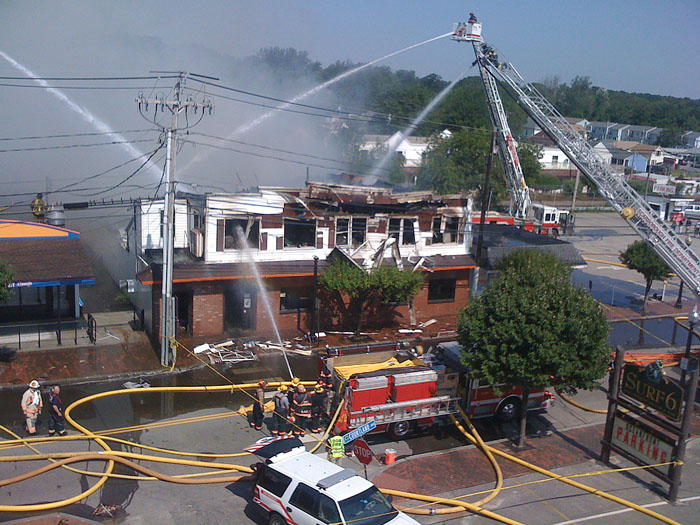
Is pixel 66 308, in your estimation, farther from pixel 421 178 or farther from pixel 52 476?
pixel 421 178

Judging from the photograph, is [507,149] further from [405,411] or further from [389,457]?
[389,457]

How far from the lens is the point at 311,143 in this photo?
5312cm

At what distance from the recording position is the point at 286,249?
23.7 metres

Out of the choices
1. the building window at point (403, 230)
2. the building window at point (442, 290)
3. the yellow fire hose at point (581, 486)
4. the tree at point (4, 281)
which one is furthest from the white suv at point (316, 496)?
the building window at point (442, 290)

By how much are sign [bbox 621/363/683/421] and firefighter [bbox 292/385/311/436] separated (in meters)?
7.43

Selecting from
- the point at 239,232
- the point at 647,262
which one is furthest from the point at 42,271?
the point at 647,262

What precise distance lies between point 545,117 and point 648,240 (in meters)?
7.79

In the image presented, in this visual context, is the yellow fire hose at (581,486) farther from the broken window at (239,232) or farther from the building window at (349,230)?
the broken window at (239,232)

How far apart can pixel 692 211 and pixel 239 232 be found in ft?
186

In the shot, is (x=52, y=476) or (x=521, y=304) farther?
(x=521, y=304)

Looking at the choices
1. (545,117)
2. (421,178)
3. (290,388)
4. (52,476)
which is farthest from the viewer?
(421,178)

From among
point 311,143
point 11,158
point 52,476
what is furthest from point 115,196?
point 52,476

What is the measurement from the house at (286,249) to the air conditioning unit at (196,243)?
4 cm

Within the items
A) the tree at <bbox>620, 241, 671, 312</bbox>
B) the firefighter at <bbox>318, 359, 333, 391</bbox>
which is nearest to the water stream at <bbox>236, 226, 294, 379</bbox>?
the firefighter at <bbox>318, 359, 333, 391</bbox>
